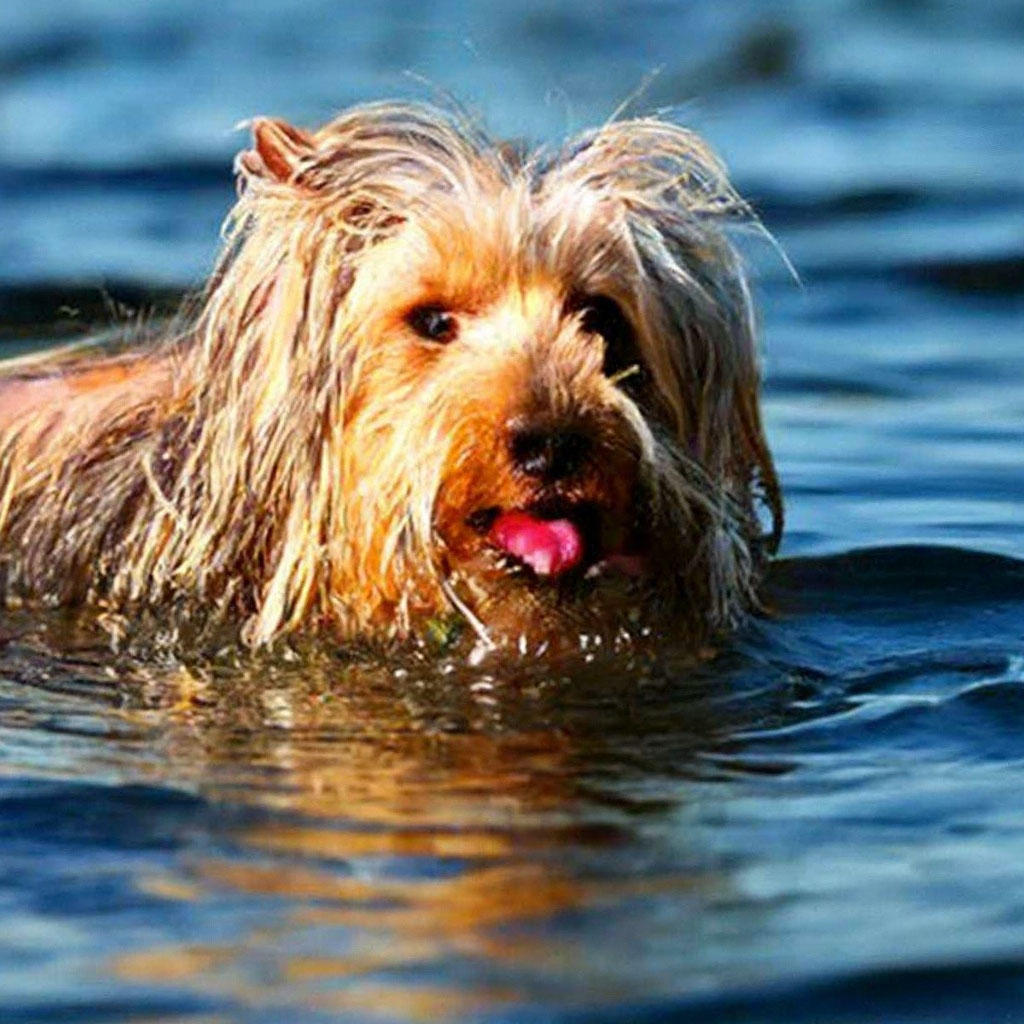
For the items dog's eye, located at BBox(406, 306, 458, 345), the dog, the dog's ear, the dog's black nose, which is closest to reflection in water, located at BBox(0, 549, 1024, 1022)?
the dog

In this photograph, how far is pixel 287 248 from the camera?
8.01 metres

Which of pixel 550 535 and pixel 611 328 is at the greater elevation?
pixel 611 328

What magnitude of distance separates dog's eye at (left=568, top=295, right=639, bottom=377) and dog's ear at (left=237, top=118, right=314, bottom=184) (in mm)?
730

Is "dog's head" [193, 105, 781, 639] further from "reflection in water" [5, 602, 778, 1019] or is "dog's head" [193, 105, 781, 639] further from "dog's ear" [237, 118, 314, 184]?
"reflection in water" [5, 602, 778, 1019]

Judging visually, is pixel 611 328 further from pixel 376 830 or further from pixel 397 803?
pixel 376 830

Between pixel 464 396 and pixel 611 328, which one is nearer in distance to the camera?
pixel 464 396

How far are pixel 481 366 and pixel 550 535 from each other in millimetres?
380

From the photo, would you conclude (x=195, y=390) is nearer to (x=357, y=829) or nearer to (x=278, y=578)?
(x=278, y=578)

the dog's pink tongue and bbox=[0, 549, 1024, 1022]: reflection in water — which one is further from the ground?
the dog's pink tongue

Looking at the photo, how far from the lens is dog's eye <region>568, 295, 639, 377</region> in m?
7.87

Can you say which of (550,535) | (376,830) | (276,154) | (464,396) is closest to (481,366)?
(464,396)

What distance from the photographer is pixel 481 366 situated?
763cm

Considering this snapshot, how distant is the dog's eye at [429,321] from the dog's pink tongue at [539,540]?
18.3 inches

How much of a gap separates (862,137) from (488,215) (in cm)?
990
